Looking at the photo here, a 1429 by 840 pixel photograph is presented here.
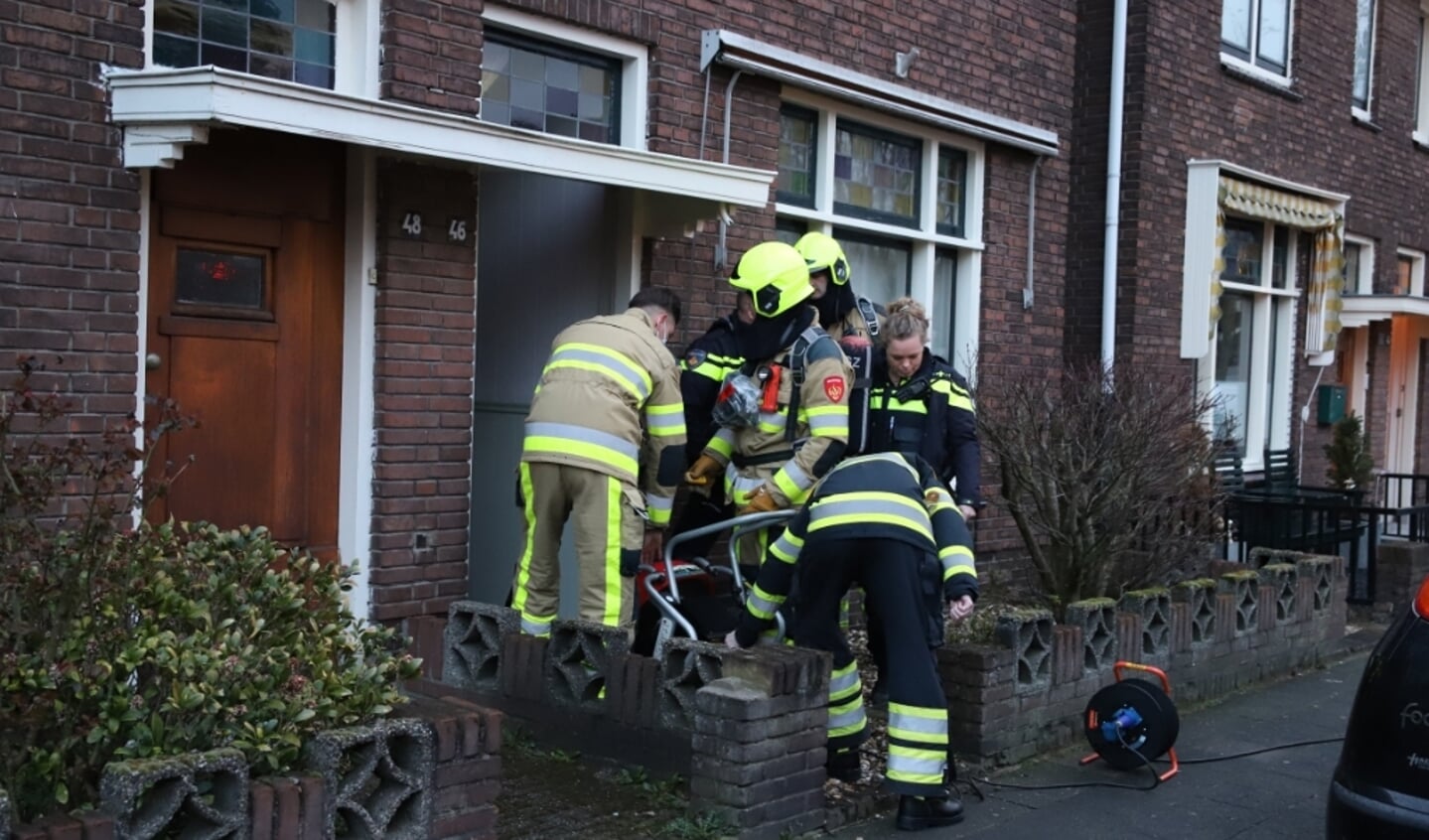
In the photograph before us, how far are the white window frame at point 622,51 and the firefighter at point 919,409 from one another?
2256 millimetres

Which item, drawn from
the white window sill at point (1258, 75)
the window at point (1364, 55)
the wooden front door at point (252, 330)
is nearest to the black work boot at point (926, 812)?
the wooden front door at point (252, 330)

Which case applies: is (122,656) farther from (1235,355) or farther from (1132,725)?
(1235,355)

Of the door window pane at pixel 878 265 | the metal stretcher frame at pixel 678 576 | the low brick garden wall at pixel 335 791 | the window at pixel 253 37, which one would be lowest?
the low brick garden wall at pixel 335 791

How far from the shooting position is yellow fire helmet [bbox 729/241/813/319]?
6.44 metres

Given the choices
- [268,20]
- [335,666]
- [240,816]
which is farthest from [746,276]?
[240,816]

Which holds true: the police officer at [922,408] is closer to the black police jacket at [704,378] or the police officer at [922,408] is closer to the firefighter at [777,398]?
the firefighter at [777,398]

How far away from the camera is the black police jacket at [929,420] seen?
20.4 ft

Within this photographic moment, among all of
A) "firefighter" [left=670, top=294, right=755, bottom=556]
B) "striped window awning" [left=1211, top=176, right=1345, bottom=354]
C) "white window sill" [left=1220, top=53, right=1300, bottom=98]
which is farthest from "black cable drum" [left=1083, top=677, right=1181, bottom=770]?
"white window sill" [left=1220, top=53, right=1300, bottom=98]

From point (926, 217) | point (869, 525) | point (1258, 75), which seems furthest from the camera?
point (1258, 75)

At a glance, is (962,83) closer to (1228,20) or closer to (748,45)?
(748,45)

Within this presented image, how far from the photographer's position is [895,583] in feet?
17.1

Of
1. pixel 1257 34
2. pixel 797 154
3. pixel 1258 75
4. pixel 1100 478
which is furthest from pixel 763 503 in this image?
pixel 1257 34

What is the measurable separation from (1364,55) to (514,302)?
37.4ft

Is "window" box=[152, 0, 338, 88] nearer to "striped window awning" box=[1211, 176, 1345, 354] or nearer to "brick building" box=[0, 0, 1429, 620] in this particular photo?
"brick building" box=[0, 0, 1429, 620]
